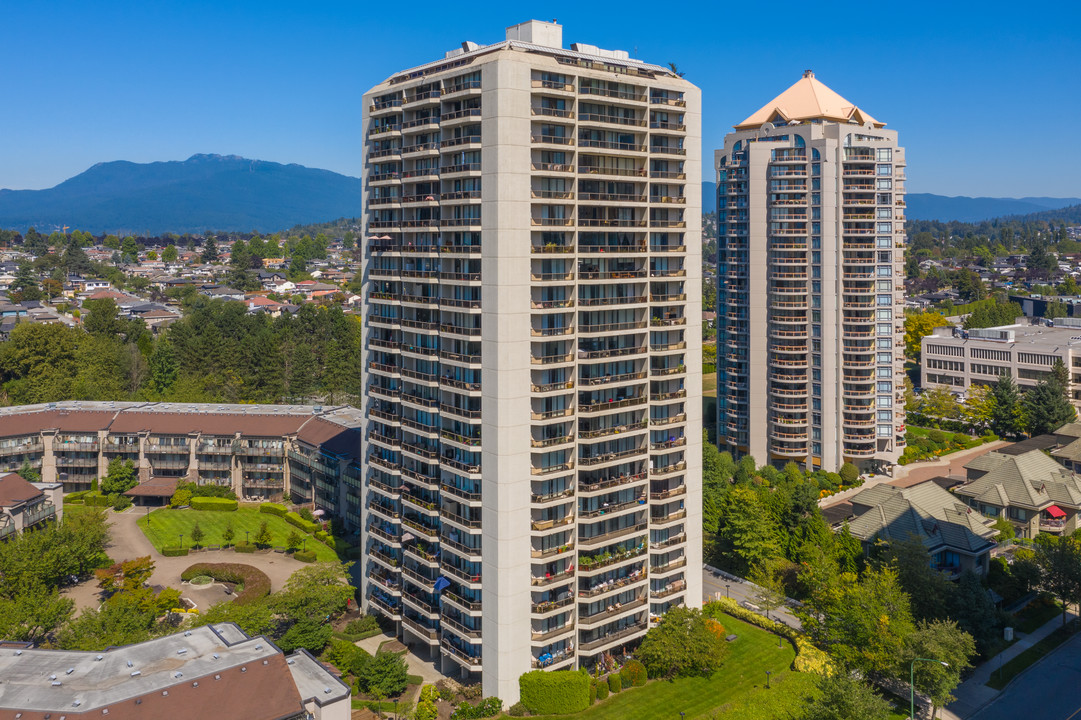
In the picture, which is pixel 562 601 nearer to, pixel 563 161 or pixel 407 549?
pixel 407 549

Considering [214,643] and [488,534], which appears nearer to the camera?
[214,643]

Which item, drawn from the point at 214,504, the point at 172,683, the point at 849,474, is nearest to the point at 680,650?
the point at 172,683

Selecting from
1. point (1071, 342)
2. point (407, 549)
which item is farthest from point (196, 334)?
point (1071, 342)

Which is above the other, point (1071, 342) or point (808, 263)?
point (808, 263)

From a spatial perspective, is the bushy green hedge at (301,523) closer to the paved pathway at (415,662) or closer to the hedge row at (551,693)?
the paved pathway at (415,662)

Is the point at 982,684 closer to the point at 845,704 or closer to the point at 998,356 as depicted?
the point at 845,704

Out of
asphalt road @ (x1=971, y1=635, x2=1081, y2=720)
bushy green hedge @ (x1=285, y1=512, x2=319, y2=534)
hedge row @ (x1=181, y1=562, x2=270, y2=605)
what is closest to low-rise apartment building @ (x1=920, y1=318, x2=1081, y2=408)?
asphalt road @ (x1=971, y1=635, x2=1081, y2=720)

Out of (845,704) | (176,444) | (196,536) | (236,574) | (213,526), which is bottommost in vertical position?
(236,574)
